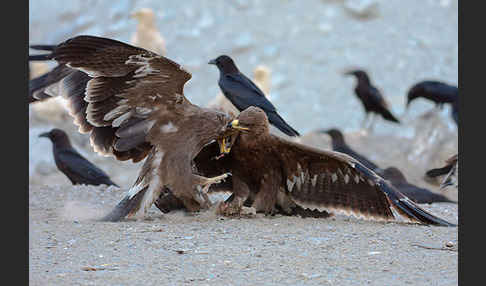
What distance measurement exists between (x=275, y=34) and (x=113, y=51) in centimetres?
1432

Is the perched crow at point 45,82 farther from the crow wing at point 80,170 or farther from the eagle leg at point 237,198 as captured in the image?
the eagle leg at point 237,198

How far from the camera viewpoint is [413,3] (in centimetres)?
2206

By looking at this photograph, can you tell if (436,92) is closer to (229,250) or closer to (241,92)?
(241,92)

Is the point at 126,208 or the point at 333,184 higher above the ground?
the point at 333,184

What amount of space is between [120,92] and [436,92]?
815 centimetres

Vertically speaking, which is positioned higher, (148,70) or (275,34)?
(275,34)

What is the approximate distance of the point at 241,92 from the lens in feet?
32.1

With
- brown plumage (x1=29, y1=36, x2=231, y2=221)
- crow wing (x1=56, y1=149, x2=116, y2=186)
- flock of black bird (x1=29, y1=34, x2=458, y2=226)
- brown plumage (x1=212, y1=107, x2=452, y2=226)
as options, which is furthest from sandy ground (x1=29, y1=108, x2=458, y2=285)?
crow wing (x1=56, y1=149, x2=116, y2=186)

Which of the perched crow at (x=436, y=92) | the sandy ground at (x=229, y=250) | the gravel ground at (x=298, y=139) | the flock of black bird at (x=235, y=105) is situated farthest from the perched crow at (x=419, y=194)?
the perched crow at (x=436, y=92)

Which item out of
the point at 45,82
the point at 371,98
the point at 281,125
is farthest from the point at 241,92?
the point at 371,98

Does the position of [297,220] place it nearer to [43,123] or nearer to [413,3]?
[43,123]

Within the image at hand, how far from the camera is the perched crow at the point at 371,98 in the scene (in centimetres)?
1616

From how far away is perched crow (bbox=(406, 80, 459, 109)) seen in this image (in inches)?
552

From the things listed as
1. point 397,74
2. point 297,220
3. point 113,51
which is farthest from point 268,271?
point 397,74
